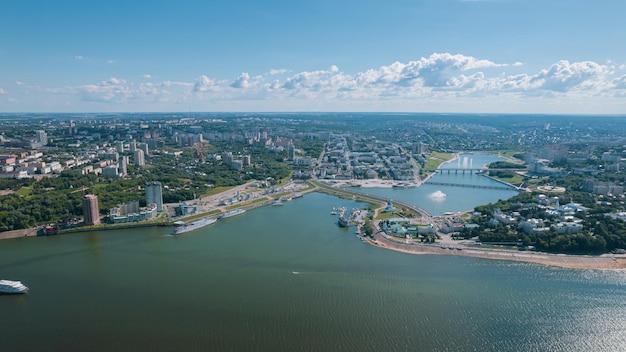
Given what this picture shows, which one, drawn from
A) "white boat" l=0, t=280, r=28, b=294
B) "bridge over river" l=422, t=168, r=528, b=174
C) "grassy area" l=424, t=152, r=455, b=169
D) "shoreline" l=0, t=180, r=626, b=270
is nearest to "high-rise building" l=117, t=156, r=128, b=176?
"white boat" l=0, t=280, r=28, b=294

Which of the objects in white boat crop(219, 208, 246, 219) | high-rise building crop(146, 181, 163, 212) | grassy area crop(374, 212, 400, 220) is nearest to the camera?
grassy area crop(374, 212, 400, 220)

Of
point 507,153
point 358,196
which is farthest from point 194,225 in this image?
point 507,153

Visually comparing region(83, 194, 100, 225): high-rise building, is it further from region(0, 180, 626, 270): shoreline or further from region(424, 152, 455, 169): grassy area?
region(424, 152, 455, 169): grassy area

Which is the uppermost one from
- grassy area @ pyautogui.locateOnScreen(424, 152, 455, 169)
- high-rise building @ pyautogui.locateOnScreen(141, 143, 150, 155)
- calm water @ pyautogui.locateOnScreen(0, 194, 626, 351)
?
high-rise building @ pyautogui.locateOnScreen(141, 143, 150, 155)

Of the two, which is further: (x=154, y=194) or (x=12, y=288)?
(x=154, y=194)

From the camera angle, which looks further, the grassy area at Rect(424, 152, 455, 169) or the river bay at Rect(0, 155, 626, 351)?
the grassy area at Rect(424, 152, 455, 169)

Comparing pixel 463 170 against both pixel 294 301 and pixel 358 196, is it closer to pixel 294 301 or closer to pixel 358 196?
pixel 358 196

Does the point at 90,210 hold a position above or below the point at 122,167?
below

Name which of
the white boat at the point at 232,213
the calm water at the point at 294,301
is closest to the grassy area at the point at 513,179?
the calm water at the point at 294,301
